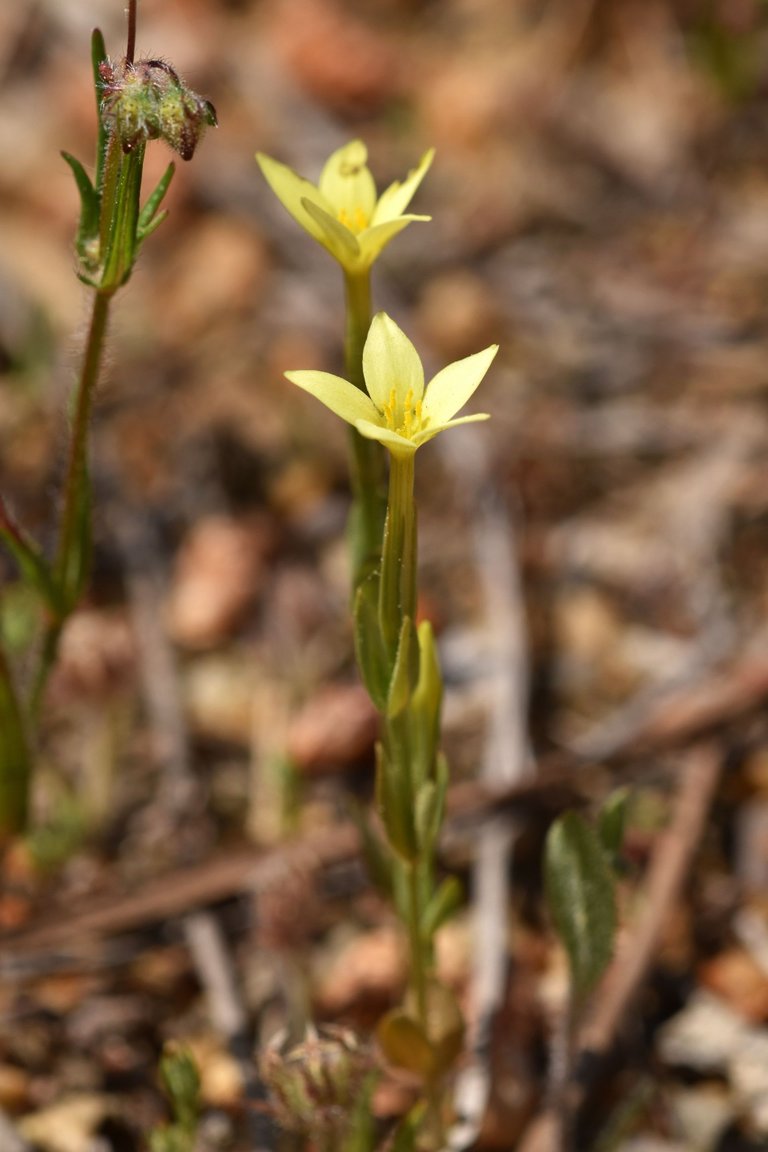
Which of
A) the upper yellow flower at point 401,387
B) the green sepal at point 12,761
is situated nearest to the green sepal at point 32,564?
the green sepal at point 12,761

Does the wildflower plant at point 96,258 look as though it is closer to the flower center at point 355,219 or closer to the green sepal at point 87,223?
the green sepal at point 87,223

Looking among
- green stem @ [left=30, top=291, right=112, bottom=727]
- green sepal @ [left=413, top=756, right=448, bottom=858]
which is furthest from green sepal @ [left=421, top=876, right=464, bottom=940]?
green stem @ [left=30, top=291, right=112, bottom=727]

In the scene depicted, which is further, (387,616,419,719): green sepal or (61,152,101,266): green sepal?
(61,152,101,266): green sepal

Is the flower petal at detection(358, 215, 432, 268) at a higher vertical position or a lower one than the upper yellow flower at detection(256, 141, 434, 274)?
lower

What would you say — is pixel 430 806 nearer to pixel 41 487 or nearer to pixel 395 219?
pixel 395 219

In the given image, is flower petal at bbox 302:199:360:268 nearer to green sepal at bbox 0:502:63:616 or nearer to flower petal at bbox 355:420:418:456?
flower petal at bbox 355:420:418:456

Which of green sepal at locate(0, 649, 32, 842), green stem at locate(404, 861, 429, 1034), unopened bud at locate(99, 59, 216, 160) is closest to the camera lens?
unopened bud at locate(99, 59, 216, 160)

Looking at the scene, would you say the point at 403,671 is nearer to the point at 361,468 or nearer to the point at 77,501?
the point at 361,468
